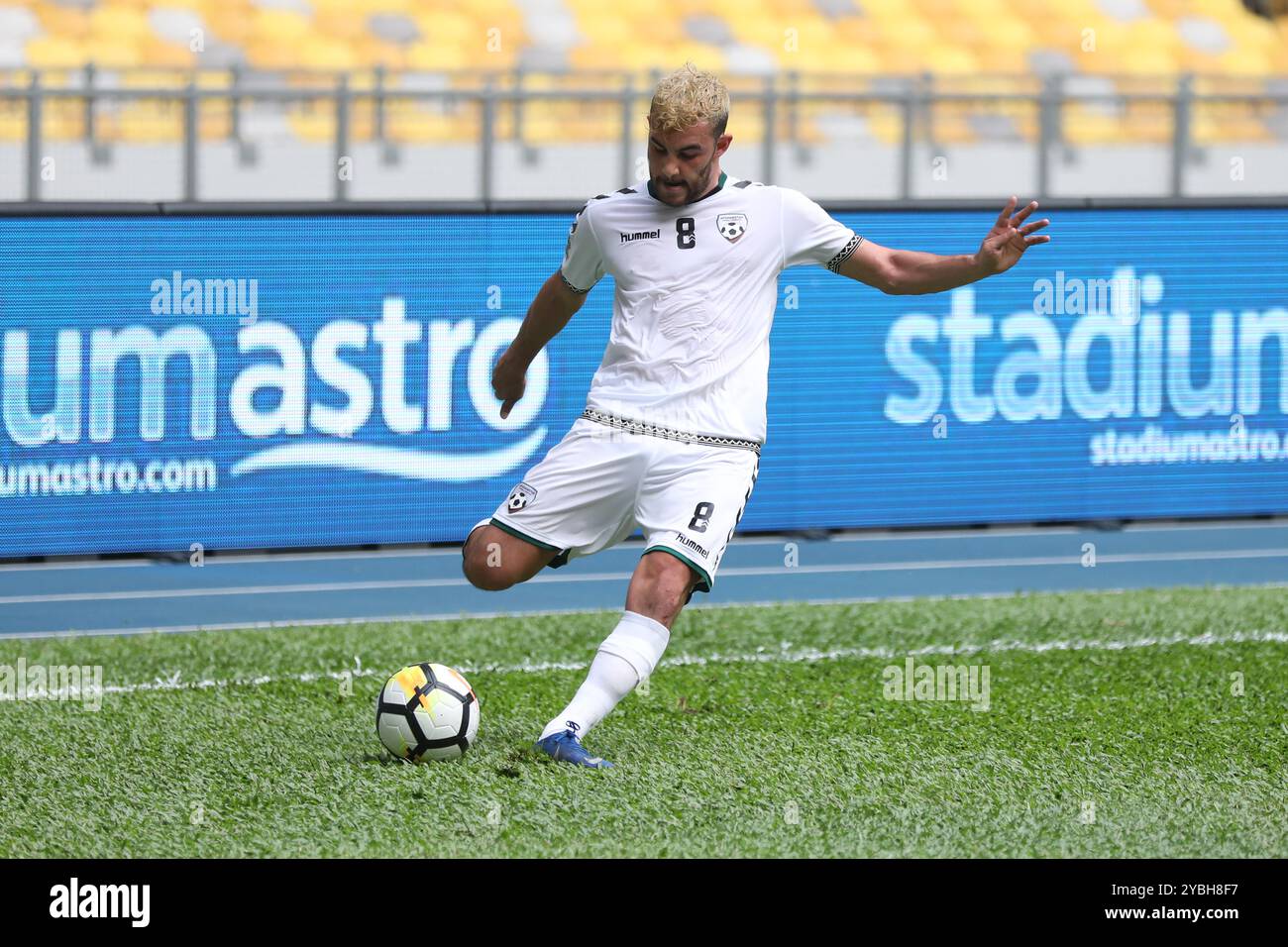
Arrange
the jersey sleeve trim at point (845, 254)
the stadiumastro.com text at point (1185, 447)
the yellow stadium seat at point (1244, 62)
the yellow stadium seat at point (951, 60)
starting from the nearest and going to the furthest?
the jersey sleeve trim at point (845, 254), the stadiumastro.com text at point (1185, 447), the yellow stadium seat at point (951, 60), the yellow stadium seat at point (1244, 62)

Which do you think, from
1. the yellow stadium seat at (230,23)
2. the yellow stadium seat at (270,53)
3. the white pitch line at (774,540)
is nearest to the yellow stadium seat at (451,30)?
the yellow stadium seat at (270,53)

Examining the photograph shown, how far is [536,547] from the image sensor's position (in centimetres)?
539

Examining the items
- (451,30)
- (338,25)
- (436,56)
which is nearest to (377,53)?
(338,25)

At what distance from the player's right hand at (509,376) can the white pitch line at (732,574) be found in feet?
11.5

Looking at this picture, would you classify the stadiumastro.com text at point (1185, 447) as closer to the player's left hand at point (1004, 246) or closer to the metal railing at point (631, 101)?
the metal railing at point (631, 101)

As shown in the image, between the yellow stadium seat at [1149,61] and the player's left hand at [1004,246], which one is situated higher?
the yellow stadium seat at [1149,61]

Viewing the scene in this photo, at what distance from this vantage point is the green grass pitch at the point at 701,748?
15.2 ft

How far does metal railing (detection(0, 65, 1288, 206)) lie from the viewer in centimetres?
1017

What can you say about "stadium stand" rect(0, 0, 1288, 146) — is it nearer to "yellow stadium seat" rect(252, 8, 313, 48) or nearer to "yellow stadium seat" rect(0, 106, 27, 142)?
"yellow stadium seat" rect(252, 8, 313, 48)

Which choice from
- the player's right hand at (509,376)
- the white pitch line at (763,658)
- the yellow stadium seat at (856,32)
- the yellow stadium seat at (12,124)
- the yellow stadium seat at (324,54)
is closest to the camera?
the player's right hand at (509,376)

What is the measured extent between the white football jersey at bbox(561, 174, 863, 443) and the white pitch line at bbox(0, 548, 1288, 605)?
13.2 feet

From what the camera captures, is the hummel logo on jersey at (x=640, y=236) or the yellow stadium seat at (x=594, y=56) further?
the yellow stadium seat at (x=594, y=56)

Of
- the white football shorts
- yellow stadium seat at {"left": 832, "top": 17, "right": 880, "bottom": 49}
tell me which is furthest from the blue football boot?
yellow stadium seat at {"left": 832, "top": 17, "right": 880, "bottom": 49}
